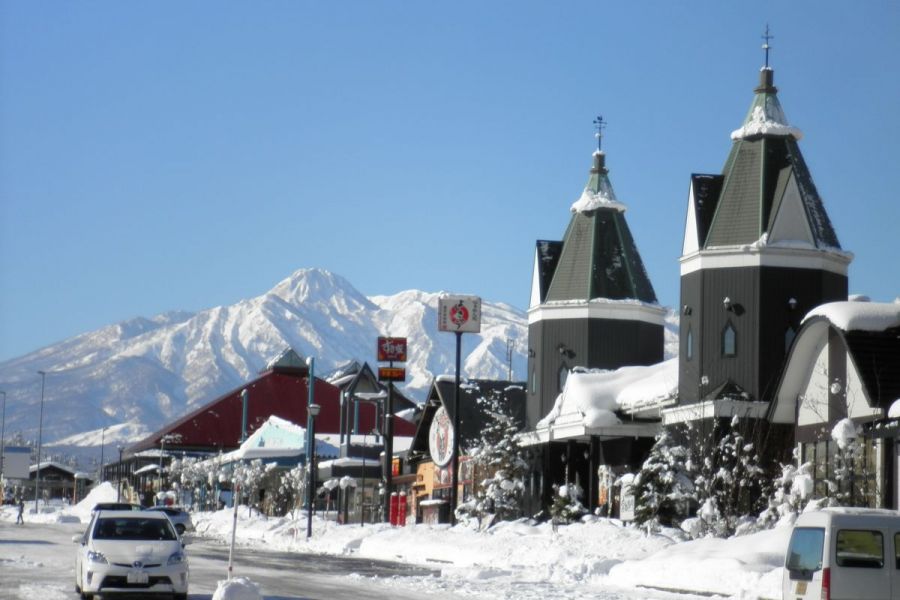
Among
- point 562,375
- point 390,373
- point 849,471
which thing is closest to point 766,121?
point 562,375

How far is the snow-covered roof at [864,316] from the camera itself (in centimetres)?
3866

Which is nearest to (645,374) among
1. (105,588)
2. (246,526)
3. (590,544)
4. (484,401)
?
(484,401)

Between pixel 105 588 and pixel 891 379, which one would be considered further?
pixel 891 379

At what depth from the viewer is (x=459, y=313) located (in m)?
66.9

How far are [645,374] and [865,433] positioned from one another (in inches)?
853

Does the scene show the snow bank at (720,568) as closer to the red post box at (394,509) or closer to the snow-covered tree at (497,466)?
the snow-covered tree at (497,466)

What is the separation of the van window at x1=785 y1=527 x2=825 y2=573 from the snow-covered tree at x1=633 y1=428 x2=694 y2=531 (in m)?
21.0

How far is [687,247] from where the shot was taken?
173 ft

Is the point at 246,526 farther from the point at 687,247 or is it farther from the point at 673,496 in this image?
the point at 673,496

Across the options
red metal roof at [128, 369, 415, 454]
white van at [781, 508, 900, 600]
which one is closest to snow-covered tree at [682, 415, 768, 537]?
white van at [781, 508, 900, 600]

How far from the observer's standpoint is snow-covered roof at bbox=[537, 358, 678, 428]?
54.8 metres

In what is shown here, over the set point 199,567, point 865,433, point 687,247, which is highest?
point 687,247

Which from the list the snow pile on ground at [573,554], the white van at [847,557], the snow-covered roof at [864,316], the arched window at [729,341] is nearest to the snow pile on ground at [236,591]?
the snow pile on ground at [573,554]

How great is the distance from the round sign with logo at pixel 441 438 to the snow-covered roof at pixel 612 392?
9.82m
